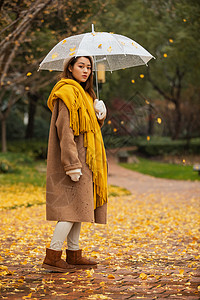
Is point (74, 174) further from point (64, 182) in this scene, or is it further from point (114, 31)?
point (114, 31)

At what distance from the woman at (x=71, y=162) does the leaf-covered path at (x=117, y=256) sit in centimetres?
36

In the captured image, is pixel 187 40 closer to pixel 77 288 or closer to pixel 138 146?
pixel 138 146

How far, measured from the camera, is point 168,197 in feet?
35.0

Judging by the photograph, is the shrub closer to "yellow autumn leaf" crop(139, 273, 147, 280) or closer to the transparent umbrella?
the transparent umbrella

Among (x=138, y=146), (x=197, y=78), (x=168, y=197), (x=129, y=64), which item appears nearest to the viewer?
(x=129, y=64)

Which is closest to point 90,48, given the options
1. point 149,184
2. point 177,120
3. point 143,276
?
point 143,276

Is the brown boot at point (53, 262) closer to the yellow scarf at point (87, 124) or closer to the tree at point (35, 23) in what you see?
the yellow scarf at point (87, 124)

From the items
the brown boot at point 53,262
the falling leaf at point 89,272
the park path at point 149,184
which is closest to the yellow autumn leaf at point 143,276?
the falling leaf at point 89,272

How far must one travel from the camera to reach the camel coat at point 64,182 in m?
3.80

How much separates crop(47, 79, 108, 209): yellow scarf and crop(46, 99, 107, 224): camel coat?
0.16 ft

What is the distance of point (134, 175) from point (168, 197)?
6.16 metres

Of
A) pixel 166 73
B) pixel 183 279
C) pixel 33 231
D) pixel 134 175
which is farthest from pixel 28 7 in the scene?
pixel 166 73

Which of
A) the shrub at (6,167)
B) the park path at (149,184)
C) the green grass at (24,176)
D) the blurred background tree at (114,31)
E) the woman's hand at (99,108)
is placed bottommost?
the park path at (149,184)

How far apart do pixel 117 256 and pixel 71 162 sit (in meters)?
1.36
